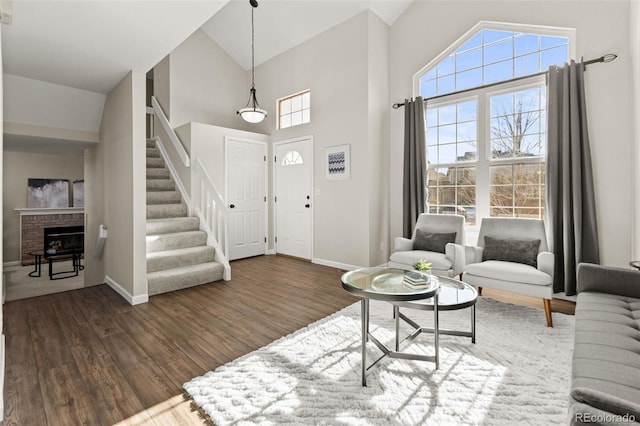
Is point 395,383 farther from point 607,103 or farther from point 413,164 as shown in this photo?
point 607,103

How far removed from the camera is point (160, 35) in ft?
9.18

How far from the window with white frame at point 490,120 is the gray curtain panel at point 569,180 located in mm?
260

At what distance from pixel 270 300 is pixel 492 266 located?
2.29 m

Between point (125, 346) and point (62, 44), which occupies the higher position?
point (62, 44)

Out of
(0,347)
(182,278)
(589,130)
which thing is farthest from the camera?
(182,278)

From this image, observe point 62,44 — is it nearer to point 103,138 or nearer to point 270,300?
point 103,138

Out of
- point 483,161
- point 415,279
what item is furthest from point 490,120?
point 415,279

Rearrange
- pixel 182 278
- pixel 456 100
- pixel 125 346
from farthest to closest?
pixel 456 100 < pixel 182 278 < pixel 125 346

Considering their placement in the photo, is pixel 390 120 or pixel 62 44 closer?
pixel 62 44

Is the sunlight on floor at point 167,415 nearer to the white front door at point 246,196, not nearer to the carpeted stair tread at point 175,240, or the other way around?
the carpeted stair tread at point 175,240

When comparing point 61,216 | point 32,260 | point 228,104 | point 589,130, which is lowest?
point 32,260

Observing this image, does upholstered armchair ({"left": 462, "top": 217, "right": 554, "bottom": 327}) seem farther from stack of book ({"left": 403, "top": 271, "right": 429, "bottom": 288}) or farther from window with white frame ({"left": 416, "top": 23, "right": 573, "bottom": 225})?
stack of book ({"left": 403, "top": 271, "right": 429, "bottom": 288})

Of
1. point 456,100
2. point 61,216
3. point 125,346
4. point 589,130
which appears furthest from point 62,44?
point 61,216

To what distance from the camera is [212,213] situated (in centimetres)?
482
